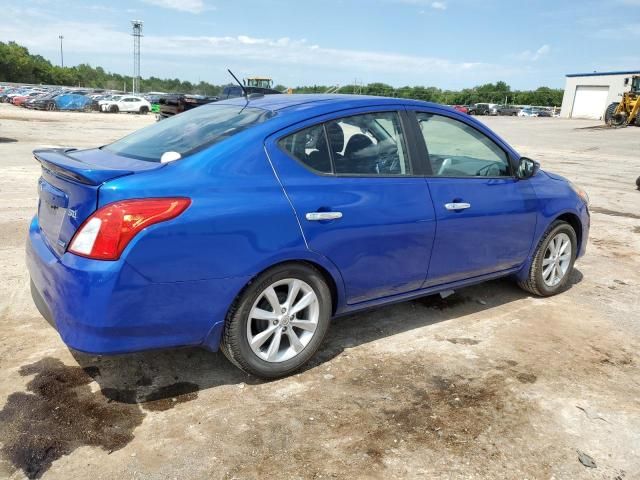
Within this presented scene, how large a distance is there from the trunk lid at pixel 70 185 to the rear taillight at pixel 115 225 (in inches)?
3.0

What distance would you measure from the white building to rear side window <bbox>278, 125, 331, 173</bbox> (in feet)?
180

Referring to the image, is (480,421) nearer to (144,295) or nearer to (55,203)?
(144,295)

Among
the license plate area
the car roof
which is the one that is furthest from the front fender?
the license plate area

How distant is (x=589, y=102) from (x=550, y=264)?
57450 mm

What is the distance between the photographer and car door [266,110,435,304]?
3.17 metres

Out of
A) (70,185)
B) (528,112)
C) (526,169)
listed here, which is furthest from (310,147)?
(528,112)

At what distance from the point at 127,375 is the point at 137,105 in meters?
45.0

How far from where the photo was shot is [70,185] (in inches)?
112

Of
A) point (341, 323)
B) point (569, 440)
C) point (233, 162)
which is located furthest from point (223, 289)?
point (569, 440)

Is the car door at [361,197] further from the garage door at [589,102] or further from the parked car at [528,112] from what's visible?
the parked car at [528,112]

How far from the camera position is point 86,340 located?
2695 mm

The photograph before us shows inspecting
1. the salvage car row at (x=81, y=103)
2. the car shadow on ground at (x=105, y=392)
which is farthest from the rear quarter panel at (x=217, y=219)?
the salvage car row at (x=81, y=103)

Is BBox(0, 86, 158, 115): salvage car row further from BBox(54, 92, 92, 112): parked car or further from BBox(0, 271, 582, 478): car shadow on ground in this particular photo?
BBox(0, 271, 582, 478): car shadow on ground

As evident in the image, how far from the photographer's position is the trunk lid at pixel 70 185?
2.71 meters
